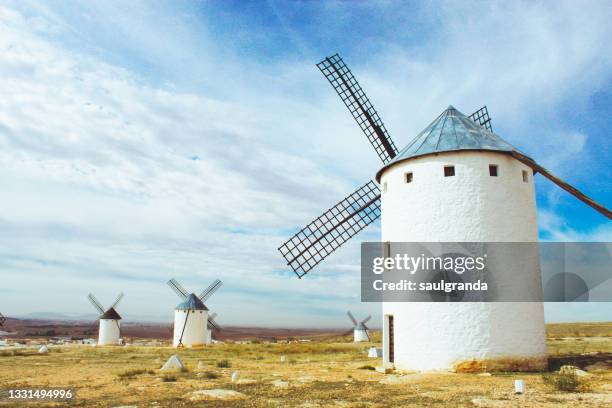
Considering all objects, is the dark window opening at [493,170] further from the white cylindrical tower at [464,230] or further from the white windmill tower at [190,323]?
the white windmill tower at [190,323]

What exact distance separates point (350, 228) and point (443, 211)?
6.21 metres

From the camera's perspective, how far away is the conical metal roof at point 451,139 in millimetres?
13812

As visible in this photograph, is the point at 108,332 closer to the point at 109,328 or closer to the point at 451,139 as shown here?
the point at 109,328

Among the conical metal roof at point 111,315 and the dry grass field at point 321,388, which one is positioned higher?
the conical metal roof at point 111,315

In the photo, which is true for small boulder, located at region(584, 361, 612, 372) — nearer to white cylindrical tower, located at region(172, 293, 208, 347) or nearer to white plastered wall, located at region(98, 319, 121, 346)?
white cylindrical tower, located at region(172, 293, 208, 347)

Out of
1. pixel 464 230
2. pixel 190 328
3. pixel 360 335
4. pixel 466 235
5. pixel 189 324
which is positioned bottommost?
pixel 360 335

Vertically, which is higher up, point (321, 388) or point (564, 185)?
point (564, 185)

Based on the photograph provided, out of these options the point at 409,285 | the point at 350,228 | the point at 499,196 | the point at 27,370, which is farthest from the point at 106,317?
the point at 499,196

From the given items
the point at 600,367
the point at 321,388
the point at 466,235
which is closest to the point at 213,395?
the point at 321,388

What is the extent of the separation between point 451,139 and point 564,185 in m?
3.51

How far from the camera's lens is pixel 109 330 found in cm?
4012

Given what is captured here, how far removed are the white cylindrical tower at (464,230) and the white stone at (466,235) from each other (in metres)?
0.03

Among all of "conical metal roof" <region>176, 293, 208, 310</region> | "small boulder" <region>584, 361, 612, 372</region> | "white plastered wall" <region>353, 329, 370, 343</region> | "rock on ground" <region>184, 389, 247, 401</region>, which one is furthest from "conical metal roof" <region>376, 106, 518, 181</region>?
"white plastered wall" <region>353, 329, 370, 343</region>

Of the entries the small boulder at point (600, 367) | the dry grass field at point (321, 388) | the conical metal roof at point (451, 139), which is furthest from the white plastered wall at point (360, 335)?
the conical metal roof at point (451, 139)
